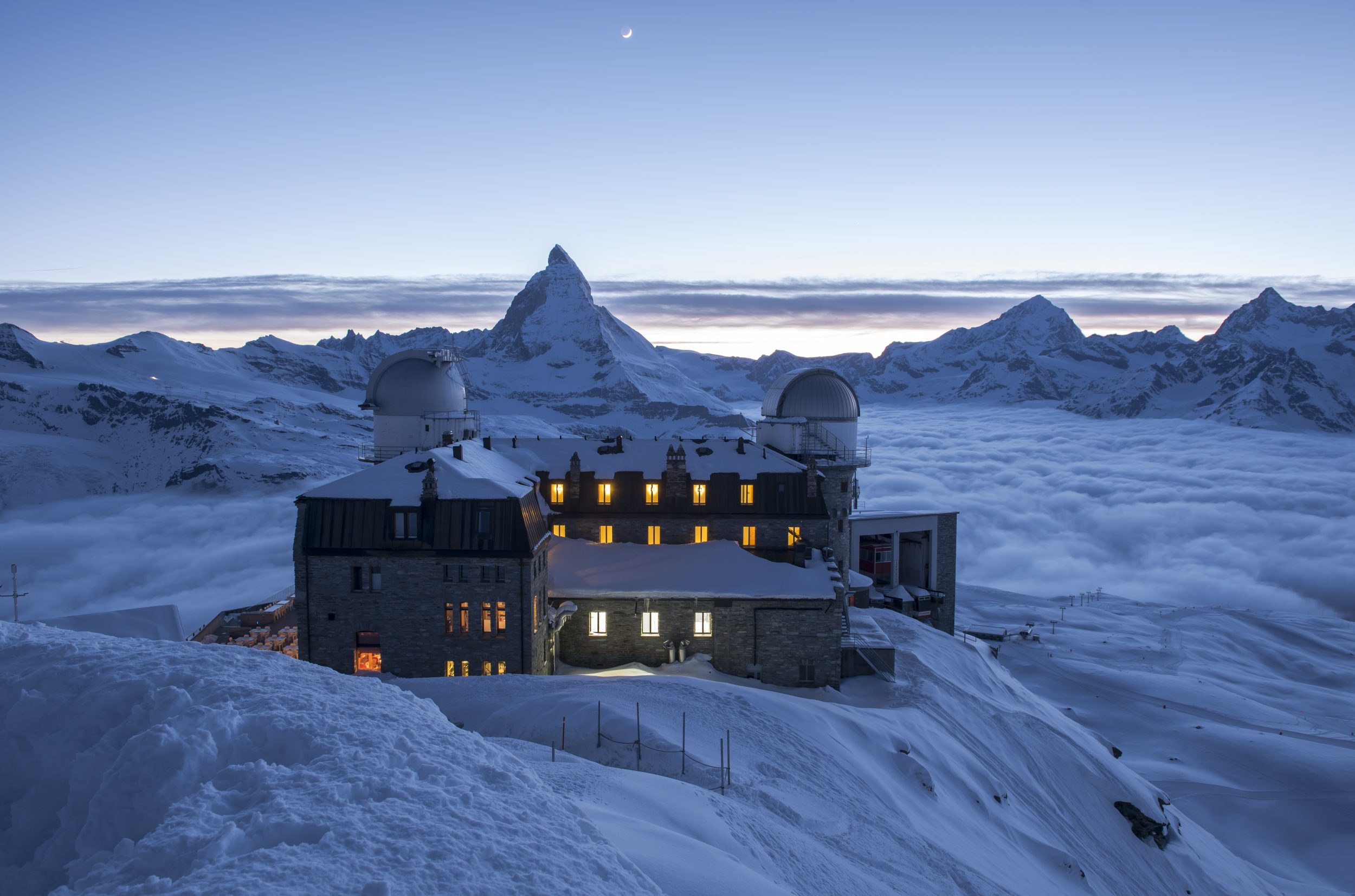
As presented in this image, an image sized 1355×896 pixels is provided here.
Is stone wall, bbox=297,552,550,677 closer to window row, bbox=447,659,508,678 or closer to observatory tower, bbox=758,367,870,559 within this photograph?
window row, bbox=447,659,508,678

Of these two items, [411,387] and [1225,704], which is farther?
[1225,704]

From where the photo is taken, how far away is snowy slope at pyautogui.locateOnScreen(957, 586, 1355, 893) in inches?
2100

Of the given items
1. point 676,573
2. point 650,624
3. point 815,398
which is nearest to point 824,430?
point 815,398

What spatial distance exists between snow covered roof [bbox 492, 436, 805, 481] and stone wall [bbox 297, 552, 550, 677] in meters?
10.6

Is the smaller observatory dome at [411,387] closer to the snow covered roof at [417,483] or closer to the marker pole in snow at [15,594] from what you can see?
the snow covered roof at [417,483]

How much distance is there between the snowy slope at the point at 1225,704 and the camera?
5334 cm

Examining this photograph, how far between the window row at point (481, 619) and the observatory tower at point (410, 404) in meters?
16.6

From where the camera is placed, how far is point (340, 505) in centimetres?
3584

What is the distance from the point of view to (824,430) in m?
52.8

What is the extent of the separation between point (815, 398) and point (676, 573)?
18.8 m

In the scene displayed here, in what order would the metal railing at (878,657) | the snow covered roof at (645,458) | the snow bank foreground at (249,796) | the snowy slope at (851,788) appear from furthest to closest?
the snow covered roof at (645,458) → the metal railing at (878,657) → the snowy slope at (851,788) → the snow bank foreground at (249,796)

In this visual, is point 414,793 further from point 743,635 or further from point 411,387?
point 411,387

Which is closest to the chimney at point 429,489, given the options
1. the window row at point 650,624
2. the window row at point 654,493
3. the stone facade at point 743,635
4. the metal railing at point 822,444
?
the stone facade at point 743,635

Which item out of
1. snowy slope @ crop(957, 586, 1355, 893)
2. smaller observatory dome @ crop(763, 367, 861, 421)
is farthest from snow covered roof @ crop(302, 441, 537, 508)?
snowy slope @ crop(957, 586, 1355, 893)
